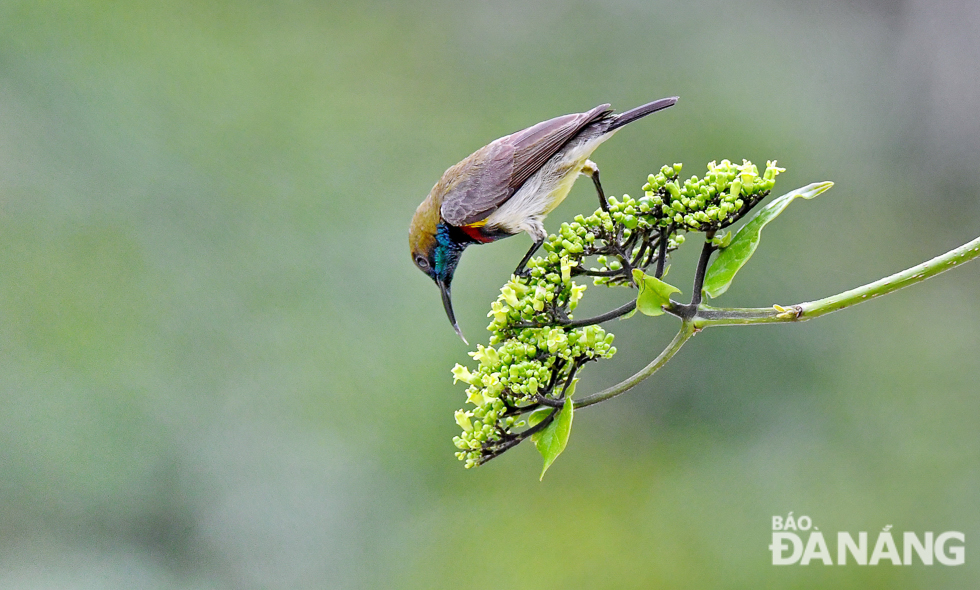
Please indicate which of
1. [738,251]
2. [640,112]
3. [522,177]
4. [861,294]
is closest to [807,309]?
[861,294]

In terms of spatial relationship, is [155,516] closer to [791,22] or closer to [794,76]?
[794,76]

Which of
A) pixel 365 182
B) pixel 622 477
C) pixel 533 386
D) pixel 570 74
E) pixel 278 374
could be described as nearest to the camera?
pixel 533 386

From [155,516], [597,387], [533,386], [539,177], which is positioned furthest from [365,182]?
[533,386]

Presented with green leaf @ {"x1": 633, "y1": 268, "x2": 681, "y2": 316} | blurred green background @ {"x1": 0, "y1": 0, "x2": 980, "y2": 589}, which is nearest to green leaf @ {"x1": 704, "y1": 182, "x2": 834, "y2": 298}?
green leaf @ {"x1": 633, "y1": 268, "x2": 681, "y2": 316}

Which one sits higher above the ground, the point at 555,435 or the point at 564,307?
the point at 564,307

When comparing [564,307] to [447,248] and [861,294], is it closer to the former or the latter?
[861,294]

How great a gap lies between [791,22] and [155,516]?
25.6ft

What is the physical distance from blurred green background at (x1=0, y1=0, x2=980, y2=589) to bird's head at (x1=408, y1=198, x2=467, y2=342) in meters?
2.63

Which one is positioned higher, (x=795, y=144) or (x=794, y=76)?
(x=794, y=76)

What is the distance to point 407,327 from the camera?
6.56 m

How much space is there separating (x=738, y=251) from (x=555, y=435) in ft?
2.05

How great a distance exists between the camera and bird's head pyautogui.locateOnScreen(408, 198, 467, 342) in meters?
3.30

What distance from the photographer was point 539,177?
2988 mm

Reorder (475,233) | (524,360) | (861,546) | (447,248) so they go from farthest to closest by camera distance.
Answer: (861,546) → (447,248) → (475,233) → (524,360)
